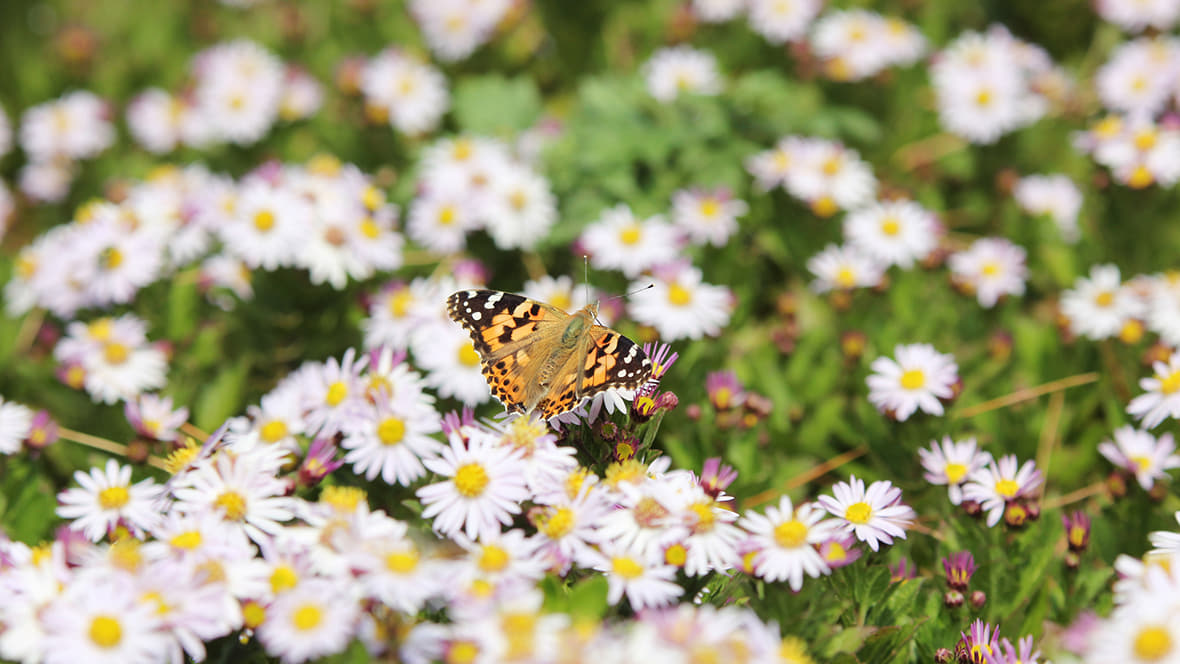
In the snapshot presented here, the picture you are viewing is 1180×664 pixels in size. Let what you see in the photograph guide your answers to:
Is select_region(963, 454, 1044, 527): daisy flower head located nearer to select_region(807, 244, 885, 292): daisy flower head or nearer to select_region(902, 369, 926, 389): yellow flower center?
select_region(902, 369, 926, 389): yellow flower center

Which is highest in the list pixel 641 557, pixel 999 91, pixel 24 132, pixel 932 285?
pixel 999 91

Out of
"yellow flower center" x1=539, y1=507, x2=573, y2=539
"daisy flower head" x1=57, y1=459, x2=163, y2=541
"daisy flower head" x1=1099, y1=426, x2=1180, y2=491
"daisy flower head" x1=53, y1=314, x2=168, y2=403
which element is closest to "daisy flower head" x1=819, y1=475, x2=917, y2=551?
"yellow flower center" x1=539, y1=507, x2=573, y2=539

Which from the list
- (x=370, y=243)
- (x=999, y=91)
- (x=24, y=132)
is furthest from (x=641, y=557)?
(x=24, y=132)

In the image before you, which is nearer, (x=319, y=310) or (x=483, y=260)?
(x=319, y=310)

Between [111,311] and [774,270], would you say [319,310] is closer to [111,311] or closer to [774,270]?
[111,311]

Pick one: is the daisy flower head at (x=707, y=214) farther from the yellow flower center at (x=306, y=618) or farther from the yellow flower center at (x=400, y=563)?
the yellow flower center at (x=306, y=618)

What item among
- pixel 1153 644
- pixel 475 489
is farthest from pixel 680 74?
pixel 1153 644
